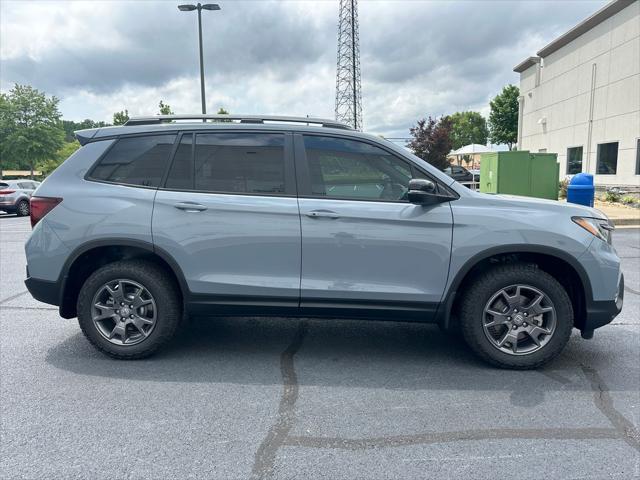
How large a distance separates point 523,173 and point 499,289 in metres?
13.0

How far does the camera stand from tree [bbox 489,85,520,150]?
52.2 meters

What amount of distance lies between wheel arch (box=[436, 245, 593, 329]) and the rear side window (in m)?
1.54

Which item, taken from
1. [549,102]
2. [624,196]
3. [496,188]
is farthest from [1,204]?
[549,102]

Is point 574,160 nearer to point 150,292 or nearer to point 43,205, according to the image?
point 150,292

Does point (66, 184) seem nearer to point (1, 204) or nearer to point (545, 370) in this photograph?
point (545, 370)

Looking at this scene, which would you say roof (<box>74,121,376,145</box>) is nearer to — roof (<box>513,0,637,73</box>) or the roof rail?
the roof rail

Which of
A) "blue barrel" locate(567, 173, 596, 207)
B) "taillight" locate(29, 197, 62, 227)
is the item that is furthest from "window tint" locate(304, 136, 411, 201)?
"blue barrel" locate(567, 173, 596, 207)

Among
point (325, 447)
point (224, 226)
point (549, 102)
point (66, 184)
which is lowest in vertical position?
point (325, 447)

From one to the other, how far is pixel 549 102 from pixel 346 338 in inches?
1025

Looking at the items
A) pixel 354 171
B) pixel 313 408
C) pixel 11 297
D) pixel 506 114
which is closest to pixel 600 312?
pixel 354 171

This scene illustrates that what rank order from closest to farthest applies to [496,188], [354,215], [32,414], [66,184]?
[32,414]
[354,215]
[66,184]
[496,188]

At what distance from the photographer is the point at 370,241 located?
3.74m

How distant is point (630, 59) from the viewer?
18.5 meters

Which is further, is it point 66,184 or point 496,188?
point 496,188
